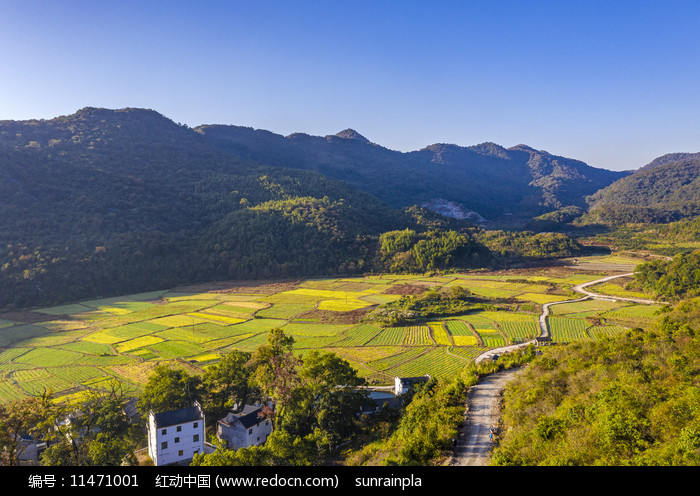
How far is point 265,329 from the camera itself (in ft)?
213

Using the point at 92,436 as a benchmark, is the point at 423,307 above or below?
above

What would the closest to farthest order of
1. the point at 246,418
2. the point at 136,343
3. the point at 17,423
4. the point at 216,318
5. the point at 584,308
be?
the point at 17,423, the point at 246,418, the point at 136,343, the point at 584,308, the point at 216,318

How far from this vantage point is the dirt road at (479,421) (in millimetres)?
19031

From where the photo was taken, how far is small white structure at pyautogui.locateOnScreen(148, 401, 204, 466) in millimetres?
28531

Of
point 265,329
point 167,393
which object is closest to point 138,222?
point 265,329

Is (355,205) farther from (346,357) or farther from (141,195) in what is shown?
(346,357)

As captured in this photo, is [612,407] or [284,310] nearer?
[612,407]

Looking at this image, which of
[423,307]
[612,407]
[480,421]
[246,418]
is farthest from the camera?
[423,307]

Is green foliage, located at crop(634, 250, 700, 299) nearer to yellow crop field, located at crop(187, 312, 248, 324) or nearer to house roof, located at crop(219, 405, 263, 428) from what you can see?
house roof, located at crop(219, 405, 263, 428)

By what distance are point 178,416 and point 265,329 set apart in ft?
117

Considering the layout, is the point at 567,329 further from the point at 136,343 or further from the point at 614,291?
the point at 136,343

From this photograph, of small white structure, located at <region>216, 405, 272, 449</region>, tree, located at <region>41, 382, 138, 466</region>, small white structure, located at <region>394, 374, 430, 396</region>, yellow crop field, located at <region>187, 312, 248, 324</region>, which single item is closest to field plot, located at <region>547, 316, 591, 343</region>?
small white structure, located at <region>394, 374, 430, 396</region>
